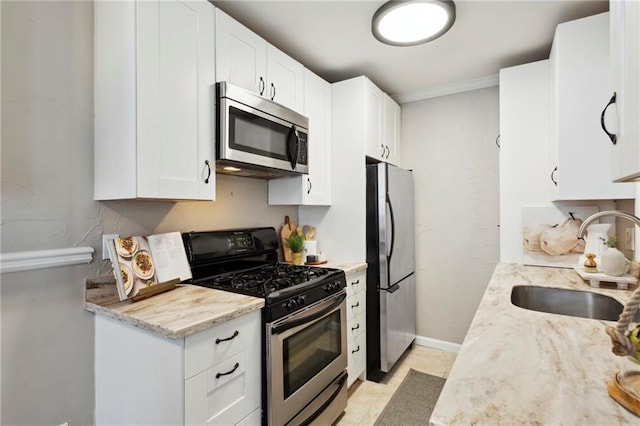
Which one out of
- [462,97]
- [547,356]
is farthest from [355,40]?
[547,356]

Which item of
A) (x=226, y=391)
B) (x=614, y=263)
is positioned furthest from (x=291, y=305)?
(x=614, y=263)

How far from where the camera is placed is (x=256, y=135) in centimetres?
192

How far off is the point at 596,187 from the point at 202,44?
2343 millimetres

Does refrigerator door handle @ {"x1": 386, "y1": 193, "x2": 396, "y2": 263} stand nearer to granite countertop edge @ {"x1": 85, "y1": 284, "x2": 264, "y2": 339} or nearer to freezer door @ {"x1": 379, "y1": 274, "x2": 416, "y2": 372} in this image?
freezer door @ {"x1": 379, "y1": 274, "x2": 416, "y2": 372}

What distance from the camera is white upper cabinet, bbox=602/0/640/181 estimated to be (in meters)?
0.75

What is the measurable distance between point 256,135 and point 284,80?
21.9 inches

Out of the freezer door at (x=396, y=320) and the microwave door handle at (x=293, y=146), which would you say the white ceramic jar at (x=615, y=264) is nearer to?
the freezer door at (x=396, y=320)

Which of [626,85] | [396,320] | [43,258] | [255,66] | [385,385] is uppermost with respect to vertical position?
[255,66]

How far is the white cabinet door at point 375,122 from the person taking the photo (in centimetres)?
265

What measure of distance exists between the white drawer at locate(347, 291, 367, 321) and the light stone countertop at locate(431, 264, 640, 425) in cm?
118

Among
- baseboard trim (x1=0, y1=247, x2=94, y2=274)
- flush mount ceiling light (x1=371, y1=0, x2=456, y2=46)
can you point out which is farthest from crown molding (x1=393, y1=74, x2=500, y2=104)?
baseboard trim (x1=0, y1=247, x2=94, y2=274)

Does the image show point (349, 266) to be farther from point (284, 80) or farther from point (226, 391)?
point (284, 80)

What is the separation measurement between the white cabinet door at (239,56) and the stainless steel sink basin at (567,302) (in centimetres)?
191

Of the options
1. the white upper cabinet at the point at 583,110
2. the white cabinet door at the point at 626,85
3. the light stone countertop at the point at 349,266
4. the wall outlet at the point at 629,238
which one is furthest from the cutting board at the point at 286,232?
the wall outlet at the point at 629,238
